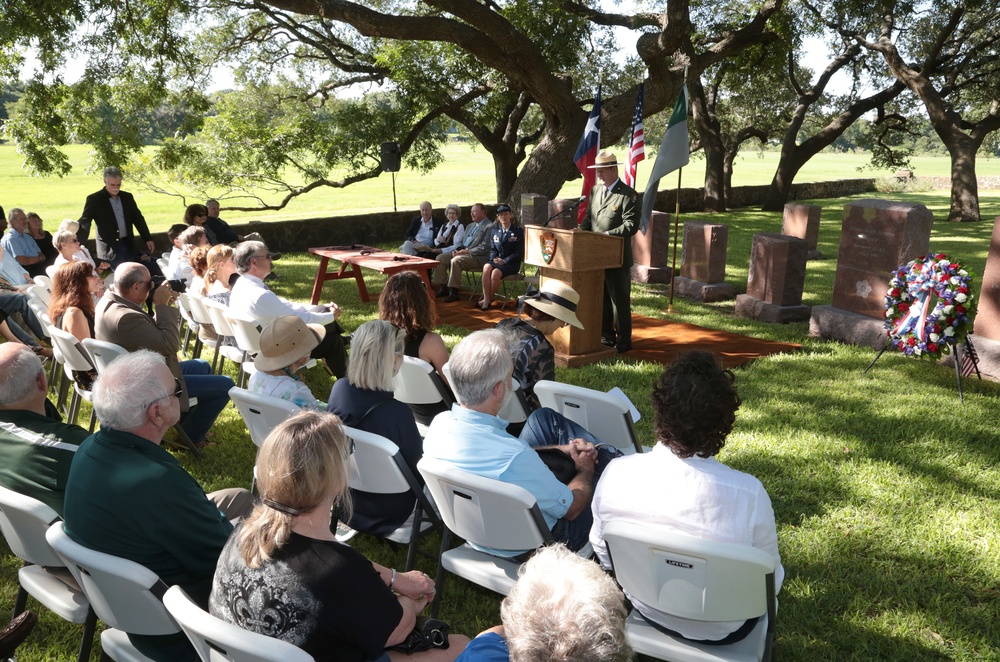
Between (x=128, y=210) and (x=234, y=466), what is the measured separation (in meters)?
5.53

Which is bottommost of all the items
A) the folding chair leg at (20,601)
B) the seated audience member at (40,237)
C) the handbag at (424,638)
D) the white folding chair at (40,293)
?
the folding chair leg at (20,601)

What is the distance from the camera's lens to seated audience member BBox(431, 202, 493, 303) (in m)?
9.90

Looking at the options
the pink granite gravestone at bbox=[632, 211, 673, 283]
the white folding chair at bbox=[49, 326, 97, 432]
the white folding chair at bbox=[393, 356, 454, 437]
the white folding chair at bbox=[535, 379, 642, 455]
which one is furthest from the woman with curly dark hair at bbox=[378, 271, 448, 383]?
the pink granite gravestone at bbox=[632, 211, 673, 283]

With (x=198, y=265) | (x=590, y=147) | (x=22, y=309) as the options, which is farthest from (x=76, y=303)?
(x=590, y=147)

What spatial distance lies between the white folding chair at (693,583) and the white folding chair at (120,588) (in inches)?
49.8

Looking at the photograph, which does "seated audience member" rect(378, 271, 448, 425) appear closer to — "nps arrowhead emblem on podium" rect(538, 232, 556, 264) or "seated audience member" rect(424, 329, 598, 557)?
"seated audience member" rect(424, 329, 598, 557)

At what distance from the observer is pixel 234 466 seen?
4.71 metres

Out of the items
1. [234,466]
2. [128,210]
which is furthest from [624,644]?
[128,210]

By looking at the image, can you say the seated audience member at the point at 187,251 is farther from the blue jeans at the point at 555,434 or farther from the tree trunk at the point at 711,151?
the tree trunk at the point at 711,151

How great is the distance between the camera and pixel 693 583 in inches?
84.4

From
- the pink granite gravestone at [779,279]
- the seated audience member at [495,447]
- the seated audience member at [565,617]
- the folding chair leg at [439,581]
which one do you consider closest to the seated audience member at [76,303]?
the folding chair leg at [439,581]

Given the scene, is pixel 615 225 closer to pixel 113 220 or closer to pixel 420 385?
pixel 420 385

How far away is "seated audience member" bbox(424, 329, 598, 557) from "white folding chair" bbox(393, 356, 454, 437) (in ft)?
3.73

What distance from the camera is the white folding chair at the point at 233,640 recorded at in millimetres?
1680
